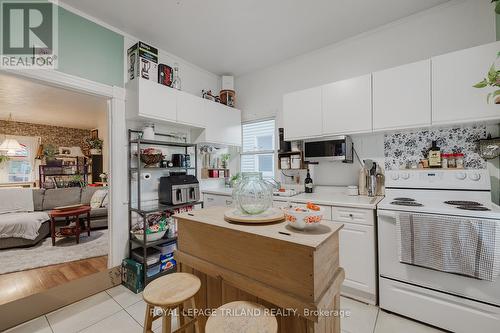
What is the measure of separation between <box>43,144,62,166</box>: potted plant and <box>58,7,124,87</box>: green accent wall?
6.12 meters

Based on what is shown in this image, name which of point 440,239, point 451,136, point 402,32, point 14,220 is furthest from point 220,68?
point 14,220

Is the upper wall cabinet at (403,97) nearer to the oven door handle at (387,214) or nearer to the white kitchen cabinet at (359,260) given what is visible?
the oven door handle at (387,214)

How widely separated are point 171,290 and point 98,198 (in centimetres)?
466

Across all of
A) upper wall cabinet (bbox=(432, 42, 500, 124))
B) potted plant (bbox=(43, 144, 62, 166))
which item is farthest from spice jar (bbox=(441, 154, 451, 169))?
potted plant (bbox=(43, 144, 62, 166))

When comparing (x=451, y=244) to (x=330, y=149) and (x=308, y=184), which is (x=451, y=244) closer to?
(x=330, y=149)

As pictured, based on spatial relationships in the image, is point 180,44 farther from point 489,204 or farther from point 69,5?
point 489,204

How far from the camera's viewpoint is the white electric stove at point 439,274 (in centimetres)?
154

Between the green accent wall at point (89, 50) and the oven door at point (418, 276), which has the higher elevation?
the green accent wall at point (89, 50)

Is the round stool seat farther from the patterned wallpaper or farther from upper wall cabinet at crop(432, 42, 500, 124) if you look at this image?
the patterned wallpaper

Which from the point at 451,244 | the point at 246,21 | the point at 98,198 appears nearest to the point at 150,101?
the point at 246,21

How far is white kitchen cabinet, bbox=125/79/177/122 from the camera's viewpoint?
7.98ft

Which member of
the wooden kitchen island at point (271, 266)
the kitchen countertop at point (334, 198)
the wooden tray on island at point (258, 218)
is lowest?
the wooden kitchen island at point (271, 266)

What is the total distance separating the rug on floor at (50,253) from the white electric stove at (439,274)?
3.87 meters

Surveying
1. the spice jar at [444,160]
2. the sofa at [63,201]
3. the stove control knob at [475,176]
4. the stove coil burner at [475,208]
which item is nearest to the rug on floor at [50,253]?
the sofa at [63,201]
